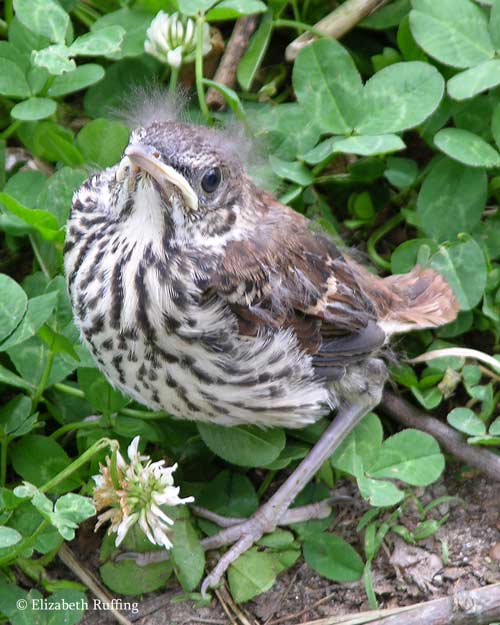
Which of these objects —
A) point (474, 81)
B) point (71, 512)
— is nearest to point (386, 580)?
point (71, 512)

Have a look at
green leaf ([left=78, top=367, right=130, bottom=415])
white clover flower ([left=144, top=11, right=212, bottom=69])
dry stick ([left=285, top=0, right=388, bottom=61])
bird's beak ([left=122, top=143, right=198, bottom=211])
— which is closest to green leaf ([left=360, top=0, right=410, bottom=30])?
dry stick ([left=285, top=0, right=388, bottom=61])

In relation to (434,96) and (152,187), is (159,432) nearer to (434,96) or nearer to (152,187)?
(152,187)

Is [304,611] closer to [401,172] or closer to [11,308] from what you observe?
[11,308]

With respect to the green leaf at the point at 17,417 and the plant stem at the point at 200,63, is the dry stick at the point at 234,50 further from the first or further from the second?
the green leaf at the point at 17,417

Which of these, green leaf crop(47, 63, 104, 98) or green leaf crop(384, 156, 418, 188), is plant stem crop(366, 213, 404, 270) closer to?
green leaf crop(384, 156, 418, 188)

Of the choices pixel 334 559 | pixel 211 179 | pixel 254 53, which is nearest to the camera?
pixel 211 179

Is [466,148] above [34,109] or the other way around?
the other way around
